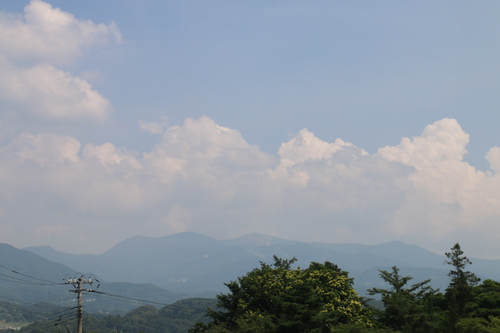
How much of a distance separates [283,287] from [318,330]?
820 centimetres

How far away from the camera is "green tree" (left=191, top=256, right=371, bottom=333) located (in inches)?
1842

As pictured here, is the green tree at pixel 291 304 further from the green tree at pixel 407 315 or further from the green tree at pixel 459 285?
the green tree at pixel 459 285

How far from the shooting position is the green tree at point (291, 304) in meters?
46.8

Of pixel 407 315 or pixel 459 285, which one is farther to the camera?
pixel 459 285

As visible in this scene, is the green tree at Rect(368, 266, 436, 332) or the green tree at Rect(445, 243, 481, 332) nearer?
the green tree at Rect(368, 266, 436, 332)

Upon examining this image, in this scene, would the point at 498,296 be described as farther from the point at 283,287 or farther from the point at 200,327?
the point at 200,327

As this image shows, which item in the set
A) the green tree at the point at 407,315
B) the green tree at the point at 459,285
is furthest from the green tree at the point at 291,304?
the green tree at the point at 459,285

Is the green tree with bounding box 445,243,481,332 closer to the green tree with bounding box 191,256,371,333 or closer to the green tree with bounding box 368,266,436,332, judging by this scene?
the green tree with bounding box 368,266,436,332

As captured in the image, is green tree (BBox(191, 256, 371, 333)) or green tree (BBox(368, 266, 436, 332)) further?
green tree (BBox(191, 256, 371, 333))

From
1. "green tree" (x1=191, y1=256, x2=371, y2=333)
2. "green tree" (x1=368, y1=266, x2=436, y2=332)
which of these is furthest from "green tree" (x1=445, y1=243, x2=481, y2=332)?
"green tree" (x1=191, y1=256, x2=371, y2=333)

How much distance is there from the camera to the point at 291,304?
48.1m

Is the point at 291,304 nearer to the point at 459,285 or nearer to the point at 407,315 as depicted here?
the point at 407,315

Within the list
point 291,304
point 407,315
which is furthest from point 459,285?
point 291,304

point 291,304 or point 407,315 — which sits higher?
point 291,304
